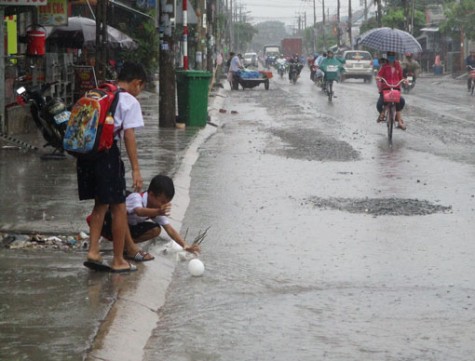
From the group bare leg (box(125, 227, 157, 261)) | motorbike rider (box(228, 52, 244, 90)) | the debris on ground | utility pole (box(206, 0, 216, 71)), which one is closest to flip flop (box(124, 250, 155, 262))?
bare leg (box(125, 227, 157, 261))

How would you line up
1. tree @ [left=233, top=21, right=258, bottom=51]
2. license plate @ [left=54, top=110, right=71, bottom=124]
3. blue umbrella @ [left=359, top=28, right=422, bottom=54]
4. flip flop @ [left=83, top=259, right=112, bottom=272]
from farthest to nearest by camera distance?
tree @ [left=233, top=21, right=258, bottom=51] → blue umbrella @ [left=359, top=28, right=422, bottom=54] → license plate @ [left=54, top=110, right=71, bottom=124] → flip flop @ [left=83, top=259, right=112, bottom=272]

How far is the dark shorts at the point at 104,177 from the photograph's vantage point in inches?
317

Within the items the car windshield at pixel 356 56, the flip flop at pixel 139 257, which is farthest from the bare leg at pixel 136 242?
the car windshield at pixel 356 56

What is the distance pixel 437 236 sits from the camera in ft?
33.2

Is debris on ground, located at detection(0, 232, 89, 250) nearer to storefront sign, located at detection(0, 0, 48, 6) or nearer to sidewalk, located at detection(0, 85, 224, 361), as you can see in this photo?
sidewalk, located at detection(0, 85, 224, 361)

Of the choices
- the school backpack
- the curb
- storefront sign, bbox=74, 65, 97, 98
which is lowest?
the curb

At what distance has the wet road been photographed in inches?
261

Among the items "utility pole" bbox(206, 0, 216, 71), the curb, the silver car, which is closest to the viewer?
the curb

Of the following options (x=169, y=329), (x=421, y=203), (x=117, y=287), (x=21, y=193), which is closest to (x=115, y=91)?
(x=117, y=287)

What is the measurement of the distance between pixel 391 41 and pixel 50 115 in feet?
28.8

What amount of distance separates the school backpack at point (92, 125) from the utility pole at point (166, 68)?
13949 millimetres

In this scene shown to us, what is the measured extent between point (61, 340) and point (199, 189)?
721 cm

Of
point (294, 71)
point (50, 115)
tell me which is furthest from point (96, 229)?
point (294, 71)

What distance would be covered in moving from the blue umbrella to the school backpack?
14.5 metres
